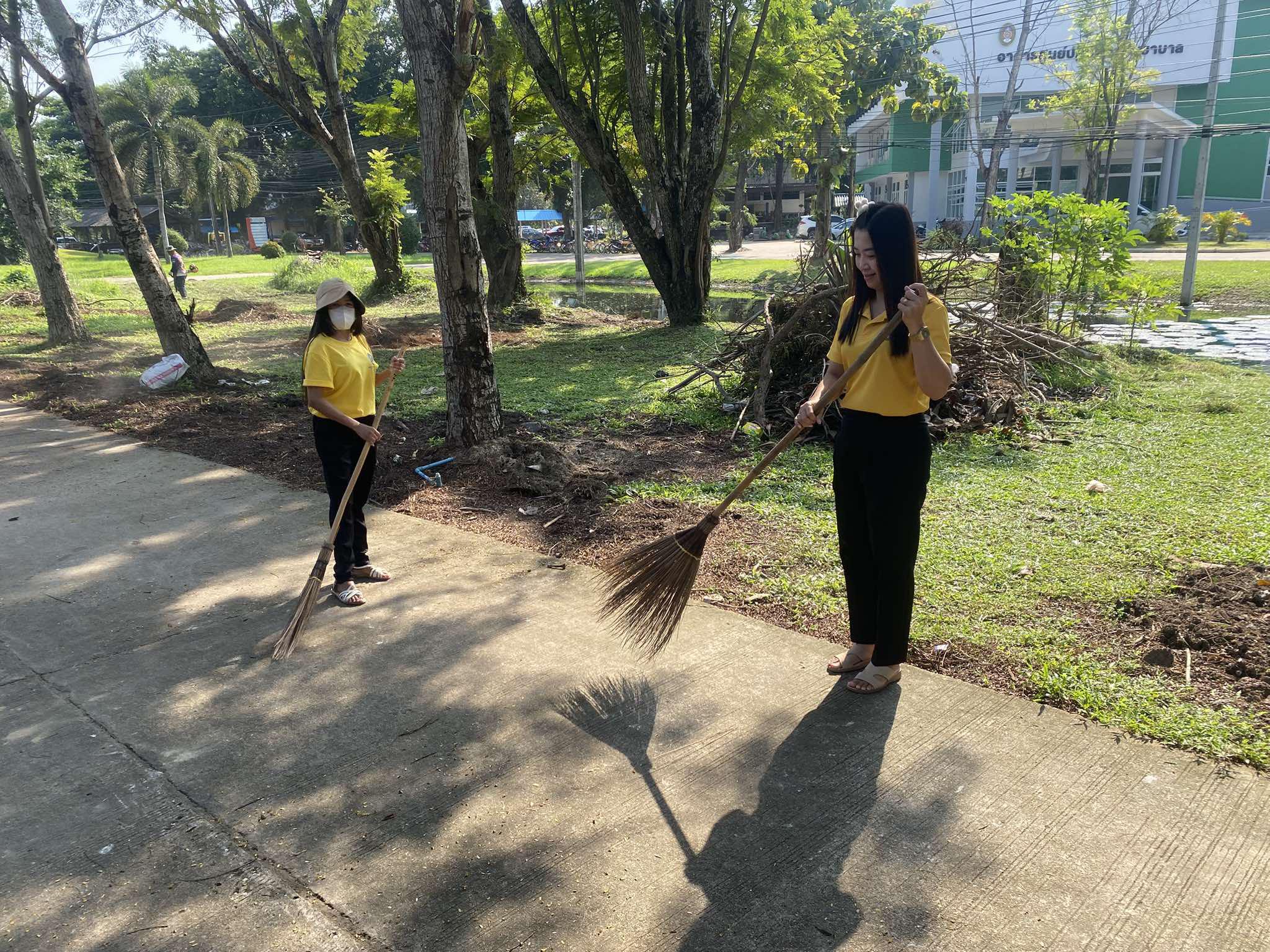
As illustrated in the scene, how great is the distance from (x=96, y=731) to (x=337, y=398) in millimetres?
1814

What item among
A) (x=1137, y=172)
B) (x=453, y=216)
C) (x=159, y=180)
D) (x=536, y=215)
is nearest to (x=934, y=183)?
(x=1137, y=172)

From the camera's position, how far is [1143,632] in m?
3.75

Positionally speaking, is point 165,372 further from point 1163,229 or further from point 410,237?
point 410,237

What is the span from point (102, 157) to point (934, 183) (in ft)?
144

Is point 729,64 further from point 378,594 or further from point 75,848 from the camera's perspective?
point 75,848

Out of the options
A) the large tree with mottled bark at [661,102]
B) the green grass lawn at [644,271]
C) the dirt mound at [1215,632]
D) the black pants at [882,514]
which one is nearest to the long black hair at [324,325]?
the black pants at [882,514]

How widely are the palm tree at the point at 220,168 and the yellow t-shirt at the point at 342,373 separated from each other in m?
44.6

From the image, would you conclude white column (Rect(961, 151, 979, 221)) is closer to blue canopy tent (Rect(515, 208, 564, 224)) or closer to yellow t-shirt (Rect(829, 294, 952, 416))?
blue canopy tent (Rect(515, 208, 564, 224))

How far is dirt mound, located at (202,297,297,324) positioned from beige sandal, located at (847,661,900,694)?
53.2 feet

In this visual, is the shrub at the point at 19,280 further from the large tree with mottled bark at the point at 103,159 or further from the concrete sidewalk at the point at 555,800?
the concrete sidewalk at the point at 555,800

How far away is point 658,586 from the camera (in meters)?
3.70

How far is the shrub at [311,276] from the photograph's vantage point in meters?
23.8

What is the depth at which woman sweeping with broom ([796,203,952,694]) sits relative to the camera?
305 cm

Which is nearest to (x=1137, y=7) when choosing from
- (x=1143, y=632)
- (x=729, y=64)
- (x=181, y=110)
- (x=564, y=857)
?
(x=729, y=64)
